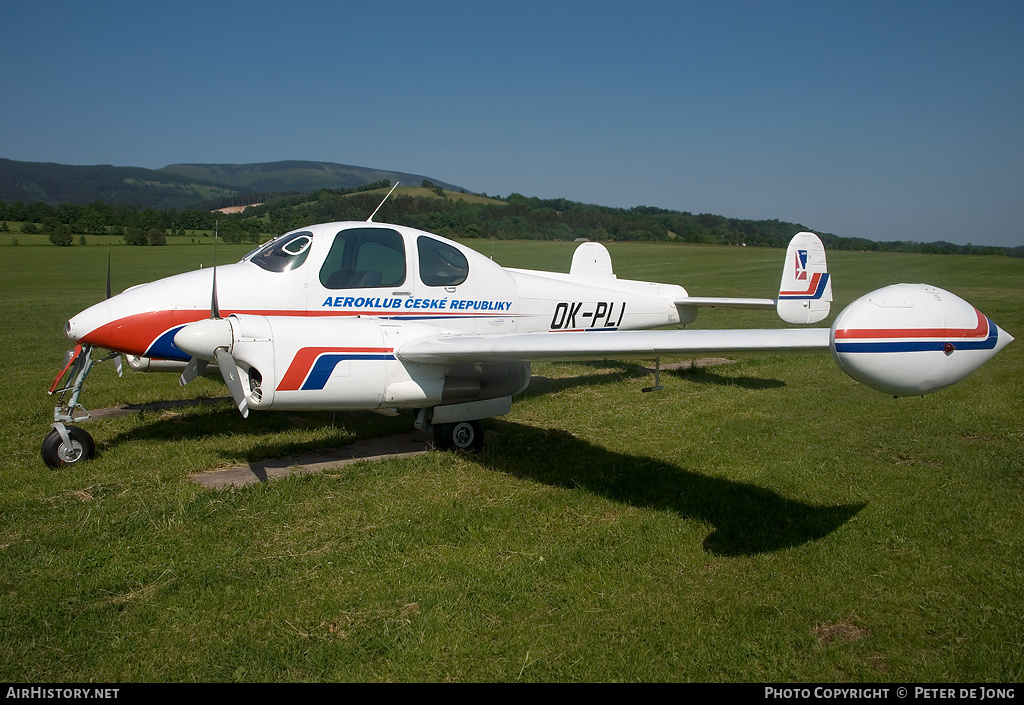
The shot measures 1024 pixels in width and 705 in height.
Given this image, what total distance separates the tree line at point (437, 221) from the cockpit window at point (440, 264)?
10.2ft

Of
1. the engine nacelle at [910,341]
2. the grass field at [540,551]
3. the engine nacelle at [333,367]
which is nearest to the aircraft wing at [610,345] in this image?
the engine nacelle at [333,367]

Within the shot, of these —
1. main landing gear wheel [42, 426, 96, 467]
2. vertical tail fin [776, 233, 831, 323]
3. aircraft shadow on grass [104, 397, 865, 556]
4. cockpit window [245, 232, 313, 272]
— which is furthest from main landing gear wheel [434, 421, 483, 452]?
vertical tail fin [776, 233, 831, 323]

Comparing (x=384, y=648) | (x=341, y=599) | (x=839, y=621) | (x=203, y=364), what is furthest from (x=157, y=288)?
(x=839, y=621)

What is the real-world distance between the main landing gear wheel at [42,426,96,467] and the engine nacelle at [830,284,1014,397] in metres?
6.42

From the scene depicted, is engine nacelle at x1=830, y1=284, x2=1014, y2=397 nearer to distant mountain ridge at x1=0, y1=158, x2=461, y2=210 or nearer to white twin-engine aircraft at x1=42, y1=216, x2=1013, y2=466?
white twin-engine aircraft at x1=42, y1=216, x2=1013, y2=466

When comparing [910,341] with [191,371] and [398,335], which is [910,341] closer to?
[398,335]

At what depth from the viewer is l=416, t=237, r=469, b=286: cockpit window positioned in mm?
6906

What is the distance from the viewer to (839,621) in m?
3.62

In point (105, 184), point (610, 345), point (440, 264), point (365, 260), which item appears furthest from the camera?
point (105, 184)

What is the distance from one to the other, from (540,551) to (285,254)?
→ 4.06 meters

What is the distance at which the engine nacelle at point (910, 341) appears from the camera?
3.42m

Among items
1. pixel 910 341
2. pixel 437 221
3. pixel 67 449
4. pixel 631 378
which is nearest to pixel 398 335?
pixel 67 449

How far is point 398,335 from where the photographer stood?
5.91 m

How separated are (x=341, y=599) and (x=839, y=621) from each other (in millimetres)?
2852
